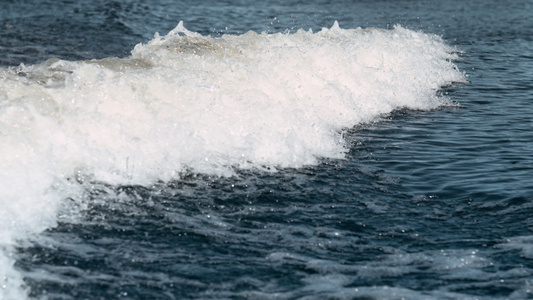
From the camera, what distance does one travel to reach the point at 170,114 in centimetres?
991

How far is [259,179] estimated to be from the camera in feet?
28.7

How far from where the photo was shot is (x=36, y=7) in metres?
24.7

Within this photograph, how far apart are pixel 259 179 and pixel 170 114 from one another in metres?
1.91

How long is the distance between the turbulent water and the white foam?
28mm

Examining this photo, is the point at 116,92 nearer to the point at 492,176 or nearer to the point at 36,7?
the point at 492,176

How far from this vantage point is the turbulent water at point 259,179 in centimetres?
629

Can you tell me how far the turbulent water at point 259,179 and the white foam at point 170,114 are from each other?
0.09 feet

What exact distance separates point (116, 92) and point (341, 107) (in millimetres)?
4456

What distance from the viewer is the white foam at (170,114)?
7957 millimetres

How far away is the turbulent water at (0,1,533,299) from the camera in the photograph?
20.6 feet

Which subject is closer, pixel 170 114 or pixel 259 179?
pixel 259 179

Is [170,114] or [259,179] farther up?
[170,114]

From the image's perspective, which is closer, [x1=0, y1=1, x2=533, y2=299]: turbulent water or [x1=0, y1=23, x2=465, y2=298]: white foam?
[x1=0, y1=1, x2=533, y2=299]: turbulent water

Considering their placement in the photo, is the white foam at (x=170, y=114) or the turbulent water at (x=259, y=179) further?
the white foam at (x=170, y=114)
